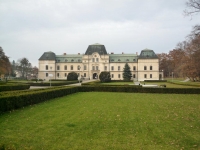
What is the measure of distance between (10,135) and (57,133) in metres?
1.64

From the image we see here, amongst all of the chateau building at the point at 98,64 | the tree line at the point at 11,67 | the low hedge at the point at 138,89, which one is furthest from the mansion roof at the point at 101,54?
the low hedge at the point at 138,89

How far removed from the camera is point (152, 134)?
264 inches

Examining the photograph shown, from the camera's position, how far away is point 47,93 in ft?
48.8

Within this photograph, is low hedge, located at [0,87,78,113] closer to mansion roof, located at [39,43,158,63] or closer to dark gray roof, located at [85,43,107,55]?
dark gray roof, located at [85,43,107,55]

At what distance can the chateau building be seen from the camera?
6284 centimetres

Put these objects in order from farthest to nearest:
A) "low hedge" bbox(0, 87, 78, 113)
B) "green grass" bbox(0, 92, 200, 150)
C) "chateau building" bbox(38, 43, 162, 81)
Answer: "chateau building" bbox(38, 43, 162, 81), "low hedge" bbox(0, 87, 78, 113), "green grass" bbox(0, 92, 200, 150)

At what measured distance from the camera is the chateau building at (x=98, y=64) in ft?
206

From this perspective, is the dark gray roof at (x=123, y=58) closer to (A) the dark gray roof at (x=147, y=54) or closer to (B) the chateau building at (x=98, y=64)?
(B) the chateau building at (x=98, y=64)

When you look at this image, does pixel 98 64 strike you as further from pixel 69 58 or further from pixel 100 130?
pixel 100 130

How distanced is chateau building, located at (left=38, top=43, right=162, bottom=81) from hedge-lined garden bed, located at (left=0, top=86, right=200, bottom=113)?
1576 inches

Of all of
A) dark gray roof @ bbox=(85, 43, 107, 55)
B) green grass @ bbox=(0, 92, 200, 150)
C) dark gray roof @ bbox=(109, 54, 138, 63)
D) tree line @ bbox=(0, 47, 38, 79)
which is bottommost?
green grass @ bbox=(0, 92, 200, 150)

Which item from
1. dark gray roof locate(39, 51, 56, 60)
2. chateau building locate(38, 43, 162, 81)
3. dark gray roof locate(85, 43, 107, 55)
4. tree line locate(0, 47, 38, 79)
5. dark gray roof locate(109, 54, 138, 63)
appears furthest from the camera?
dark gray roof locate(39, 51, 56, 60)

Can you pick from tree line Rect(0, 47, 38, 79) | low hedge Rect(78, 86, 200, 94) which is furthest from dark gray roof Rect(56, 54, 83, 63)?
low hedge Rect(78, 86, 200, 94)

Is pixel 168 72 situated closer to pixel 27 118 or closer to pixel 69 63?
pixel 69 63
